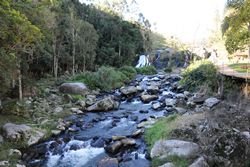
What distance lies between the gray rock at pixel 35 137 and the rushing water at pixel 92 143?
39 centimetres

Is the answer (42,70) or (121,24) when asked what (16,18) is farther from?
(121,24)

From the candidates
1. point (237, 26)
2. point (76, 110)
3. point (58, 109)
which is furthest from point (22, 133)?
point (237, 26)

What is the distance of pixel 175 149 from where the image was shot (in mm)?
10859

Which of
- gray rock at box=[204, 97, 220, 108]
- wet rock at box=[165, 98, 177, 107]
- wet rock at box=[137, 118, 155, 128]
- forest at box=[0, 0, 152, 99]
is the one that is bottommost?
wet rock at box=[137, 118, 155, 128]

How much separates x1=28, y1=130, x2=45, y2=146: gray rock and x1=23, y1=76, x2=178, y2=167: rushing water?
0.39 metres

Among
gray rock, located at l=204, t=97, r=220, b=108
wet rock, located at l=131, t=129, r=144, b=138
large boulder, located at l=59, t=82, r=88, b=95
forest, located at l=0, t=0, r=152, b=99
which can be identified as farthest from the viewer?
large boulder, located at l=59, t=82, r=88, b=95

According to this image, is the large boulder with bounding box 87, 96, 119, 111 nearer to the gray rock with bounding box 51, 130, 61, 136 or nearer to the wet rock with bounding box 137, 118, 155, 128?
the wet rock with bounding box 137, 118, 155, 128

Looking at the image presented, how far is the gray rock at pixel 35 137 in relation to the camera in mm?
14047

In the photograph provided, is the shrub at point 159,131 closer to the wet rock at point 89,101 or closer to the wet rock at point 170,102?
the wet rock at point 170,102

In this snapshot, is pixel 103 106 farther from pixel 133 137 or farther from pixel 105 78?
pixel 105 78

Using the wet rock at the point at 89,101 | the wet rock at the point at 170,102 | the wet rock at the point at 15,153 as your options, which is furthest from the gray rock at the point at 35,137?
the wet rock at the point at 170,102

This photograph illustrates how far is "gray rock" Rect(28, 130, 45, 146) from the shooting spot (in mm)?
14047

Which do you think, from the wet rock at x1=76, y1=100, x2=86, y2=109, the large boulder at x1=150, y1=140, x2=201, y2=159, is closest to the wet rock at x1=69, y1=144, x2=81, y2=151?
the large boulder at x1=150, y1=140, x2=201, y2=159

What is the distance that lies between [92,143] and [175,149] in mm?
4944
